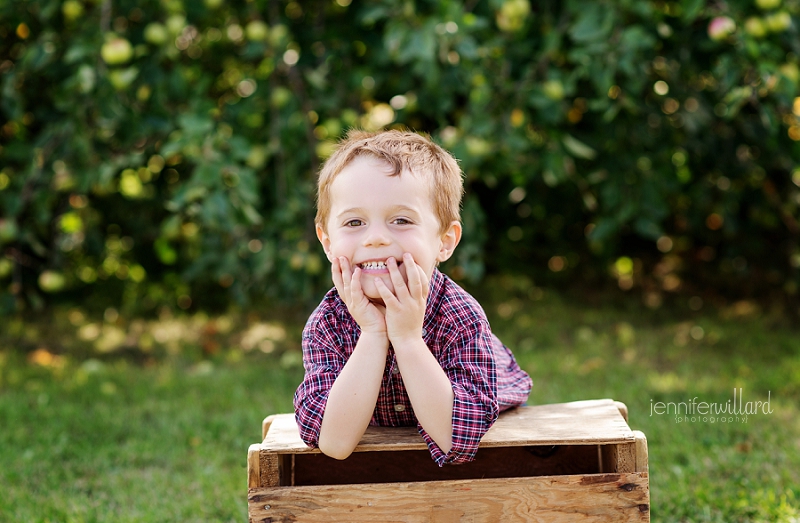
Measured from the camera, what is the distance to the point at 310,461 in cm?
169

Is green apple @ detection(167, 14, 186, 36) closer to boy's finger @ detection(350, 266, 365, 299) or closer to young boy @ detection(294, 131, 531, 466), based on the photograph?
young boy @ detection(294, 131, 531, 466)

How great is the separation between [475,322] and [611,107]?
68.0 inches

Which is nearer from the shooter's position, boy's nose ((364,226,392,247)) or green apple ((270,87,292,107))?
boy's nose ((364,226,392,247))

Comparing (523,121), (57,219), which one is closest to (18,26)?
(57,219)

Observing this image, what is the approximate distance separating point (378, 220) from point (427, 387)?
30 centimetres

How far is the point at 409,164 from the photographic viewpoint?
57.2 inches

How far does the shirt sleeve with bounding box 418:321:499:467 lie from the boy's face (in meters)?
0.17

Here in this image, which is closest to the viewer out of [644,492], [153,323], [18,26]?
[644,492]

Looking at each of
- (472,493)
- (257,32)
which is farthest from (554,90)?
(472,493)

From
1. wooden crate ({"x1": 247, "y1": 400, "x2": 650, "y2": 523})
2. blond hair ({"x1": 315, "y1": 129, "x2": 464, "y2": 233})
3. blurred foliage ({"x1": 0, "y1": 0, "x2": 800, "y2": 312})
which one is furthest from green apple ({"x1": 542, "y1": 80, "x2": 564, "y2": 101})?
wooden crate ({"x1": 247, "y1": 400, "x2": 650, "y2": 523})

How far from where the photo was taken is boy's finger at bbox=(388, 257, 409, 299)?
1.37 m

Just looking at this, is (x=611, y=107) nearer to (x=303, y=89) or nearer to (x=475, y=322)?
(x=303, y=89)

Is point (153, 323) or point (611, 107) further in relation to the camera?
point (153, 323)

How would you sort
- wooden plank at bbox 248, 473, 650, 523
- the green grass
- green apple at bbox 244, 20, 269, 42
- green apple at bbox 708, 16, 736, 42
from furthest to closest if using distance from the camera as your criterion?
green apple at bbox 244, 20, 269, 42 → green apple at bbox 708, 16, 736, 42 → the green grass → wooden plank at bbox 248, 473, 650, 523
